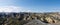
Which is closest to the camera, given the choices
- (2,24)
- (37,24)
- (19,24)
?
(37,24)

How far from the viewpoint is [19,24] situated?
3766 cm

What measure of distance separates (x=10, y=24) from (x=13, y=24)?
1628mm

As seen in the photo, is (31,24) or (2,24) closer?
(31,24)

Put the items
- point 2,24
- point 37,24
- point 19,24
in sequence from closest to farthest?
point 37,24
point 19,24
point 2,24

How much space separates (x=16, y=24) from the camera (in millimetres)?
38750

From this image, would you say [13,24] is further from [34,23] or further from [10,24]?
[34,23]

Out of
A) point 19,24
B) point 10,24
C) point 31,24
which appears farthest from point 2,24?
point 31,24

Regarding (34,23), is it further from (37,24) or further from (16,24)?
(16,24)

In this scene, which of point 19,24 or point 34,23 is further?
point 19,24

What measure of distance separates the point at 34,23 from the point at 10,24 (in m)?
7.58

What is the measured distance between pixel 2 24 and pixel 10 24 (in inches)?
196

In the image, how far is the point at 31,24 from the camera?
3516 cm

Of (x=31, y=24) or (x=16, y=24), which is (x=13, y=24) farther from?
(x=31, y=24)

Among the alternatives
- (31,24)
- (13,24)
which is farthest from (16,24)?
(31,24)
